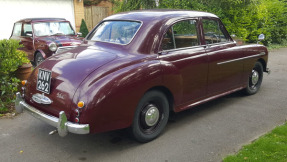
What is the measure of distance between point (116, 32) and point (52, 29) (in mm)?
5608

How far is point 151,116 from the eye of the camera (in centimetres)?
377

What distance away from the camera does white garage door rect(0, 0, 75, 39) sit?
1288cm

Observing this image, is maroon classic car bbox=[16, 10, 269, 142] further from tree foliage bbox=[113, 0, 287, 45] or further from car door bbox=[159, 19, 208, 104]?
tree foliage bbox=[113, 0, 287, 45]

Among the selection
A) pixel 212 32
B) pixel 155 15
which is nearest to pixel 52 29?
pixel 155 15

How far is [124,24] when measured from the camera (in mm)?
4258

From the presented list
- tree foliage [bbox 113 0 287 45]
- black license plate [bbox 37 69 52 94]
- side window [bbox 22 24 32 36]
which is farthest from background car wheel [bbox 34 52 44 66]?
black license plate [bbox 37 69 52 94]

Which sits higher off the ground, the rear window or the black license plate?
the rear window

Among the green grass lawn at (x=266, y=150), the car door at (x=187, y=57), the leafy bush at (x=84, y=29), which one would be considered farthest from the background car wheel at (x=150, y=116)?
the leafy bush at (x=84, y=29)

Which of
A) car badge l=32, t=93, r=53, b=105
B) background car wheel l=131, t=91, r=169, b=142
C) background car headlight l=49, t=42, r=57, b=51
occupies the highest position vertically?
background car headlight l=49, t=42, r=57, b=51

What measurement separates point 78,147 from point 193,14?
277 cm

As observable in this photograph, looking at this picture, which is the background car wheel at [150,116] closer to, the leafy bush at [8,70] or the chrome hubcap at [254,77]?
the chrome hubcap at [254,77]

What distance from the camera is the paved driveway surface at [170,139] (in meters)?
3.48

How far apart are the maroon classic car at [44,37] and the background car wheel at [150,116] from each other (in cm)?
496

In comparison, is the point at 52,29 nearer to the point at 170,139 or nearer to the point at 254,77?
the point at 254,77
